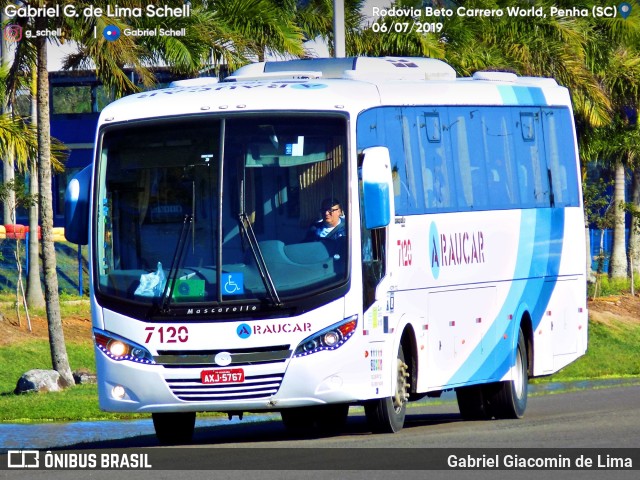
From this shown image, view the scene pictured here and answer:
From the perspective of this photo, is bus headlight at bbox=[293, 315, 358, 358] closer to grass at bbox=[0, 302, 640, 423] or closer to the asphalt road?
the asphalt road

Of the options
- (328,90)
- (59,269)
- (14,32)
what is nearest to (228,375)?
(328,90)

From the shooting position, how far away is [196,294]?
13.6 m

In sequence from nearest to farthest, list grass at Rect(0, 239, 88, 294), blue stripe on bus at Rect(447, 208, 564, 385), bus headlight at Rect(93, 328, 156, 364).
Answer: bus headlight at Rect(93, 328, 156, 364)
blue stripe on bus at Rect(447, 208, 564, 385)
grass at Rect(0, 239, 88, 294)

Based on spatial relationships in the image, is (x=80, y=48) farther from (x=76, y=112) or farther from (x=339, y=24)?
(x=76, y=112)

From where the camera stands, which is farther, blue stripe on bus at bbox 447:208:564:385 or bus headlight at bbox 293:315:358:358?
blue stripe on bus at bbox 447:208:564:385

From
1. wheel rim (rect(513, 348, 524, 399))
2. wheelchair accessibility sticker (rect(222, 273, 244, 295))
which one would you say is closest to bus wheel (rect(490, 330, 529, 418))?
wheel rim (rect(513, 348, 524, 399))

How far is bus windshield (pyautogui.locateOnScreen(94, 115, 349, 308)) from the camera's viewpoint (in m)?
13.6

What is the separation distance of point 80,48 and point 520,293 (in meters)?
11.1

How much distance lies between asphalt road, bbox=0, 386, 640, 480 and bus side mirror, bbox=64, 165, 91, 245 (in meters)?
1.97

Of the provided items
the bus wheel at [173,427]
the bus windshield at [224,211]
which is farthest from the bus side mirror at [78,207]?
the bus wheel at [173,427]

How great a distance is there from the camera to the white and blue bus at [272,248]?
531 inches

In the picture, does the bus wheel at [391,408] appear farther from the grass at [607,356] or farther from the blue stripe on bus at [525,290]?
the grass at [607,356]

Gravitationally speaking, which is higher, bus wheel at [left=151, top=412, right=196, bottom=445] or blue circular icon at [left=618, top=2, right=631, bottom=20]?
blue circular icon at [left=618, top=2, right=631, bottom=20]

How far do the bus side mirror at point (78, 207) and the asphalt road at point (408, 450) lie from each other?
6.47 feet
